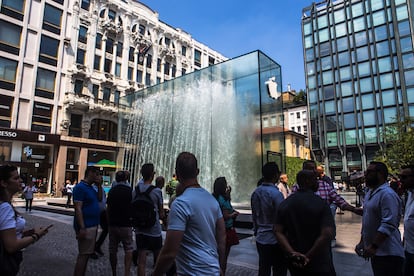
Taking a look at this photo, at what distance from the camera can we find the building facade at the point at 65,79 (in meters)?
25.5

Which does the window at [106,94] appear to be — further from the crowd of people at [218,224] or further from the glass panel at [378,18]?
the glass panel at [378,18]

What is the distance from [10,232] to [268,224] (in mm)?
2698

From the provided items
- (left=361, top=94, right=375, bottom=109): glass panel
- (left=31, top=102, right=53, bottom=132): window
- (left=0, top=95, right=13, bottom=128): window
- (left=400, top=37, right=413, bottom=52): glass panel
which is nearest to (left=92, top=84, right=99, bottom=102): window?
(left=31, top=102, right=53, bottom=132): window

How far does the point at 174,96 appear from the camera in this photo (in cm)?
1822

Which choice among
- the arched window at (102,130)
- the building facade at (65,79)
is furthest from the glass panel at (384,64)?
the arched window at (102,130)

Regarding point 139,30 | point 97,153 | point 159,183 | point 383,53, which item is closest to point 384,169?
point 159,183

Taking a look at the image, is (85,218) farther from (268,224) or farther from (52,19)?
(52,19)

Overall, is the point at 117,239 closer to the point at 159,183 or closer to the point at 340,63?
the point at 159,183

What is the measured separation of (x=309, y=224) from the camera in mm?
2580

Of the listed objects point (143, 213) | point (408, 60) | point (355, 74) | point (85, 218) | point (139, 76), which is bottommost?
point (85, 218)

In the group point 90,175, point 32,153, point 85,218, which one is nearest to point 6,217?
point 85,218

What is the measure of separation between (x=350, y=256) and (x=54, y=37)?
3198cm

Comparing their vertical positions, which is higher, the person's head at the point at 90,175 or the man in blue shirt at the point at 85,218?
the person's head at the point at 90,175

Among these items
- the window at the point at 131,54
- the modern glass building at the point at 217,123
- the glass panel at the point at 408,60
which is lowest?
the modern glass building at the point at 217,123
